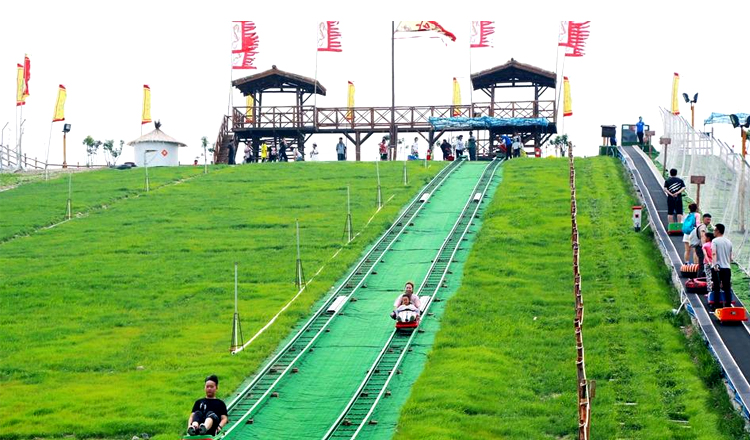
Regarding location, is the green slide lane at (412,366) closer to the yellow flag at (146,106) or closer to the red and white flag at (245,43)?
the red and white flag at (245,43)

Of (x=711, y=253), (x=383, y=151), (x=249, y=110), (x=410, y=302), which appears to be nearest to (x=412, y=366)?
(x=410, y=302)

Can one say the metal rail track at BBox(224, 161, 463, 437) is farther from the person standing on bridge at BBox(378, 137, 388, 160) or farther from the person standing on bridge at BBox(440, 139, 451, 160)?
the person standing on bridge at BBox(378, 137, 388, 160)

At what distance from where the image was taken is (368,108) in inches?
2749

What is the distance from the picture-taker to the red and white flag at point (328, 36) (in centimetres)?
7038

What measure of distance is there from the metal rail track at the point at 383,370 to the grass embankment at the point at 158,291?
260cm

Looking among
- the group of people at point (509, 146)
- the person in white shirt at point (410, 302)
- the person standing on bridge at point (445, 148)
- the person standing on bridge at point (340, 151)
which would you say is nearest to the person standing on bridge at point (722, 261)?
the person in white shirt at point (410, 302)

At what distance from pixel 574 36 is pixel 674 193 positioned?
3129 centimetres

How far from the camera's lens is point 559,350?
26.6 m

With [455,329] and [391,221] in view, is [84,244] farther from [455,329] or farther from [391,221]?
[455,329]

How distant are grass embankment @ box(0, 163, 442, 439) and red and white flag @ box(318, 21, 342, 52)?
49.3 feet

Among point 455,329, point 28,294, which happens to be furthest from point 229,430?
point 28,294

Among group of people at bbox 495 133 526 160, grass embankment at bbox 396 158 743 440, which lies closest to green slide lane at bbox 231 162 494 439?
grass embankment at bbox 396 158 743 440

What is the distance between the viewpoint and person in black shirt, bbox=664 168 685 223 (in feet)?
109

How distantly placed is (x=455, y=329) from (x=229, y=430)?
8.61m
